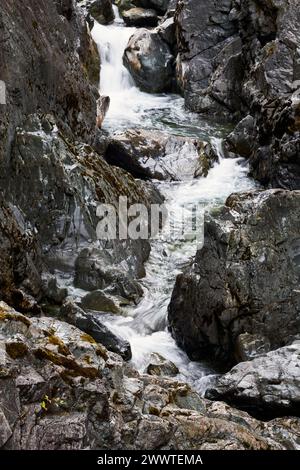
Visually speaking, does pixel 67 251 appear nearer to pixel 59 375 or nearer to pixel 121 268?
pixel 121 268

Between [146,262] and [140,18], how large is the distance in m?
19.6

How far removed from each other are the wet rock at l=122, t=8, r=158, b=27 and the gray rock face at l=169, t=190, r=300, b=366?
20510mm

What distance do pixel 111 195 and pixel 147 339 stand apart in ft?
12.3

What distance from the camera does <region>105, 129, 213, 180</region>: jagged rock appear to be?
15586mm

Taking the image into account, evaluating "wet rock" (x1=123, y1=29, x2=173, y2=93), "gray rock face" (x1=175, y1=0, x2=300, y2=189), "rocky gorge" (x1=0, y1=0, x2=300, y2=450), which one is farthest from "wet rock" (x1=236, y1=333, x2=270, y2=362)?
"wet rock" (x1=123, y1=29, x2=173, y2=93)

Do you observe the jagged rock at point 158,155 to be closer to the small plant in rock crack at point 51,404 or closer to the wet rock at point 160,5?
the small plant in rock crack at point 51,404

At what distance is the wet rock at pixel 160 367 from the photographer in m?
8.48

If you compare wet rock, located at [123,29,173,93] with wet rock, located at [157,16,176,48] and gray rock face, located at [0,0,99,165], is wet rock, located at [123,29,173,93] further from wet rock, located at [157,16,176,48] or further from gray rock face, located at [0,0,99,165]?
gray rock face, located at [0,0,99,165]

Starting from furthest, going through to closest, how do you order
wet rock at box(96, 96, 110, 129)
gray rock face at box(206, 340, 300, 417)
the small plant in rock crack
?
wet rock at box(96, 96, 110, 129) < gray rock face at box(206, 340, 300, 417) < the small plant in rock crack

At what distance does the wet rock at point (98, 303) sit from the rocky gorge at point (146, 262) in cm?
3

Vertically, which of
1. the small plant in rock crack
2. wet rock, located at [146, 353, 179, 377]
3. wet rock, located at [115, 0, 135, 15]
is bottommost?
wet rock, located at [146, 353, 179, 377]

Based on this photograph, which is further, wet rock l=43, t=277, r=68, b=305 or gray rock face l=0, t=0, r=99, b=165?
gray rock face l=0, t=0, r=99, b=165

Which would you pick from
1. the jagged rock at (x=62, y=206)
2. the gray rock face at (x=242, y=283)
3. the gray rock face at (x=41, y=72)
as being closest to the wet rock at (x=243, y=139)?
the gray rock face at (x=41, y=72)
